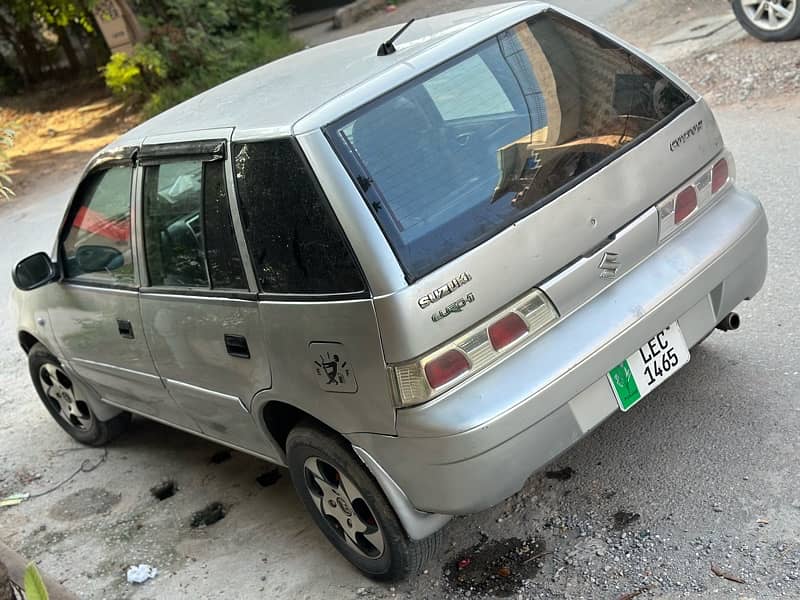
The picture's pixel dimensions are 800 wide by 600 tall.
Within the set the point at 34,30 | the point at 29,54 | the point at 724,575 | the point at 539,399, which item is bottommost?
the point at 724,575

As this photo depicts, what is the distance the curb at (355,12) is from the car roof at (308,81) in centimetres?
1256

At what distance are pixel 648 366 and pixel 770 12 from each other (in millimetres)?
6093

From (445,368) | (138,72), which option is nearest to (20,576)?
(445,368)

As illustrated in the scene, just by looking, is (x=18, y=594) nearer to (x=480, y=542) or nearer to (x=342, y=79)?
(x=480, y=542)

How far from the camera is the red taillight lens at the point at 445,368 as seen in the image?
9.66 feet

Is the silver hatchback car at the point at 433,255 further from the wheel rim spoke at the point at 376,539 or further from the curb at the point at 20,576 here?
the curb at the point at 20,576

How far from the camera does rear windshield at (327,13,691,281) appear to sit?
9.95 feet

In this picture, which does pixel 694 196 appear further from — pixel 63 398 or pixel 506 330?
pixel 63 398

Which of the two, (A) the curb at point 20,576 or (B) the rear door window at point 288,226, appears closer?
(B) the rear door window at point 288,226

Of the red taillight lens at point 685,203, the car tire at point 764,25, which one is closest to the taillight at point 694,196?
the red taillight lens at point 685,203

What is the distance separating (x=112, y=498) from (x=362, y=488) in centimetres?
215

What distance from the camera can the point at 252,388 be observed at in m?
3.62

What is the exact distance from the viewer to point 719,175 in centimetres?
370

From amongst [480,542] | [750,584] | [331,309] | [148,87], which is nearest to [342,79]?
[331,309]
